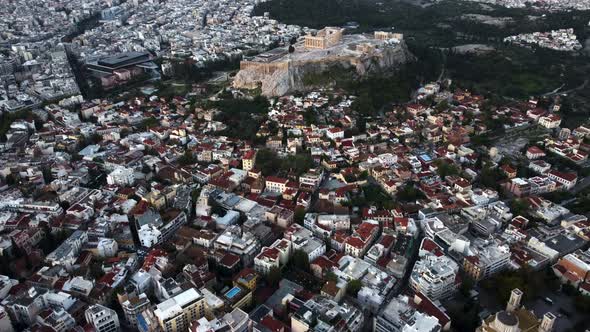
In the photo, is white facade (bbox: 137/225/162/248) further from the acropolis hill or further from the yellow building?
the acropolis hill

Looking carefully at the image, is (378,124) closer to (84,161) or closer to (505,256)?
(505,256)

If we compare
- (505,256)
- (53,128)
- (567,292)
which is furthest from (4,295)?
(567,292)

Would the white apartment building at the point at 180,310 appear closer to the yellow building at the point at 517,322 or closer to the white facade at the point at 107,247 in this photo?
the white facade at the point at 107,247

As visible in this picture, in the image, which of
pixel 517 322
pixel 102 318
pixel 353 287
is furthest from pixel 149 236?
pixel 517 322

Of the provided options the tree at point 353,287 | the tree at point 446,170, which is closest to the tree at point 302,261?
the tree at point 353,287

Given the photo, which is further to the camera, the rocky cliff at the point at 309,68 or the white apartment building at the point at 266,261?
the rocky cliff at the point at 309,68

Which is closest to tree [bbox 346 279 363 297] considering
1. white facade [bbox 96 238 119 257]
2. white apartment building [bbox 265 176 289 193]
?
white apartment building [bbox 265 176 289 193]

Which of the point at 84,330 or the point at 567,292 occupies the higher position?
the point at 84,330
